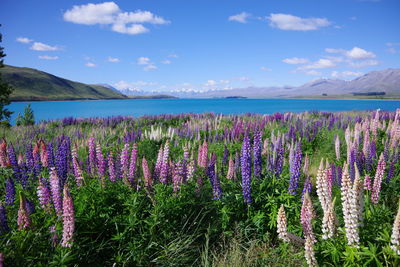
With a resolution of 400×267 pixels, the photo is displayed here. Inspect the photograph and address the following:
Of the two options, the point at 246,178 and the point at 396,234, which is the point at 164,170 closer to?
the point at 246,178

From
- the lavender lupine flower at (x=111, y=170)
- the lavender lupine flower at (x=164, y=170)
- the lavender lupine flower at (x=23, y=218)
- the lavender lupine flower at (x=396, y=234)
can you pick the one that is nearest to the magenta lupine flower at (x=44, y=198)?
the lavender lupine flower at (x=23, y=218)

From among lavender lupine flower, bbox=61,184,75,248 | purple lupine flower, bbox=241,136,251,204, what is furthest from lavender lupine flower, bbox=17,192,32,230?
purple lupine flower, bbox=241,136,251,204

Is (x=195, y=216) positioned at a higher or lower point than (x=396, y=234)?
lower

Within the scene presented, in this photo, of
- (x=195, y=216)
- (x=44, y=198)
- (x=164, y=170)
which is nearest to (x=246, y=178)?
(x=195, y=216)

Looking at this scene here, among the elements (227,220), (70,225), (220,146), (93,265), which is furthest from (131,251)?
(220,146)

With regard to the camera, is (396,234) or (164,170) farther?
(164,170)

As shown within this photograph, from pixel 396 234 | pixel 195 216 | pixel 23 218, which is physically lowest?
pixel 195 216

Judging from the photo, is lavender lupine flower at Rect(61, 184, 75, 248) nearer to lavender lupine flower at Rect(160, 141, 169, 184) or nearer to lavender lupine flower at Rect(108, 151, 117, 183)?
lavender lupine flower at Rect(108, 151, 117, 183)

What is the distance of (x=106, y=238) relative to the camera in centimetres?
397

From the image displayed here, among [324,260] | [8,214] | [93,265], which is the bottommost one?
[93,265]

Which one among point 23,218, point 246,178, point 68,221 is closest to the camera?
point 68,221

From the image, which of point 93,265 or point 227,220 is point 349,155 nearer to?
point 227,220

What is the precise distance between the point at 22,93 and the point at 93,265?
21648 cm

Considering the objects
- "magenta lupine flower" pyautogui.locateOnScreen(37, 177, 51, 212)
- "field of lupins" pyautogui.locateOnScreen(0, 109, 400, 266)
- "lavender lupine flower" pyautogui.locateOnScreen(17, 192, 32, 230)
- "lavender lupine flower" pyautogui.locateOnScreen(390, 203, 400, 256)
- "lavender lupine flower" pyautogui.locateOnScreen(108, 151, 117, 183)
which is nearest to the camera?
"lavender lupine flower" pyautogui.locateOnScreen(390, 203, 400, 256)
